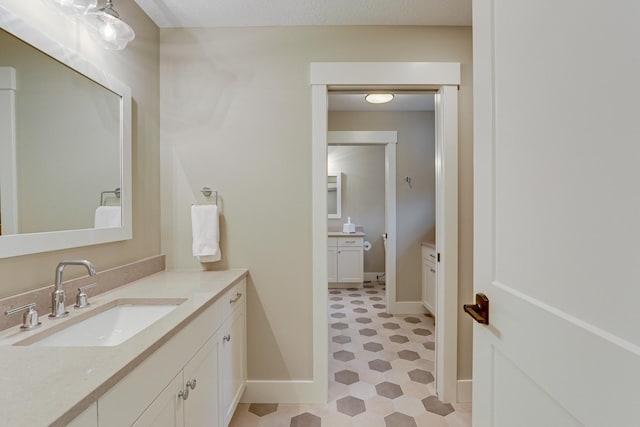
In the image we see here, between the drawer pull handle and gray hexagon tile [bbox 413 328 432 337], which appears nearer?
the drawer pull handle

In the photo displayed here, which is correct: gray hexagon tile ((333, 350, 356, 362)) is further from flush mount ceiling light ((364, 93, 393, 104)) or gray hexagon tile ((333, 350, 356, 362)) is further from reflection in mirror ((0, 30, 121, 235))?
flush mount ceiling light ((364, 93, 393, 104))

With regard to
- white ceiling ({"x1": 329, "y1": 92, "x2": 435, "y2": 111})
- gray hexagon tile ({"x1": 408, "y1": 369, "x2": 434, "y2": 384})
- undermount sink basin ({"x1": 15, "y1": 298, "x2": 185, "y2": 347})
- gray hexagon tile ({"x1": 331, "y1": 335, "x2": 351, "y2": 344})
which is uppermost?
white ceiling ({"x1": 329, "y1": 92, "x2": 435, "y2": 111})

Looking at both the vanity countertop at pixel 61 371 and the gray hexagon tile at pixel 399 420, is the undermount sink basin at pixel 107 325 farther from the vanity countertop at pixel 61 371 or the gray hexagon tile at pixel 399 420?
the gray hexagon tile at pixel 399 420

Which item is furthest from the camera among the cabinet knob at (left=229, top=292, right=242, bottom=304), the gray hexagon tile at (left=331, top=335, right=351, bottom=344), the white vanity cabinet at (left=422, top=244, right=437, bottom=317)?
the white vanity cabinet at (left=422, top=244, right=437, bottom=317)

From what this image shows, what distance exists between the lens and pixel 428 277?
10.9 feet

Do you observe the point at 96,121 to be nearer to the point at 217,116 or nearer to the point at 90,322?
the point at 217,116

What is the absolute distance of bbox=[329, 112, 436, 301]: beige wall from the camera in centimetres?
358

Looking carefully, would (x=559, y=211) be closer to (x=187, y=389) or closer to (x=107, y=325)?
(x=187, y=389)

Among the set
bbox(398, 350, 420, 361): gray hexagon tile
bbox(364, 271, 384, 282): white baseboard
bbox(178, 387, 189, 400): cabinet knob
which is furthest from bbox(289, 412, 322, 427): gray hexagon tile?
bbox(364, 271, 384, 282): white baseboard

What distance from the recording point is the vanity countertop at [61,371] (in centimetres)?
56

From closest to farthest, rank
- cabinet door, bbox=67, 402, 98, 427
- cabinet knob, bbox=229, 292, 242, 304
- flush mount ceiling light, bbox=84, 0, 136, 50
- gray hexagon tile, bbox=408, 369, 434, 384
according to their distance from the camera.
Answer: cabinet door, bbox=67, 402, 98, 427 < flush mount ceiling light, bbox=84, 0, 136, 50 < cabinet knob, bbox=229, 292, 242, 304 < gray hexagon tile, bbox=408, 369, 434, 384

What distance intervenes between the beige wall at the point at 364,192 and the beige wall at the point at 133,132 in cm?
343

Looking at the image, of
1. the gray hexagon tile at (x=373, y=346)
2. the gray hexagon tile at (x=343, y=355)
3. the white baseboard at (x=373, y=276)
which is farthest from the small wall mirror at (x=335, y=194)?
the gray hexagon tile at (x=343, y=355)

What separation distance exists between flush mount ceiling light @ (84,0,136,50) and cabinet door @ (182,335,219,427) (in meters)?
1.50
